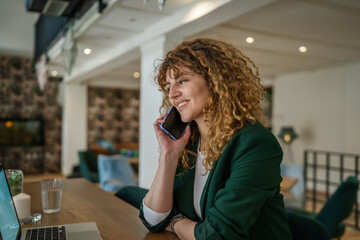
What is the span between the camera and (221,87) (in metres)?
1.20

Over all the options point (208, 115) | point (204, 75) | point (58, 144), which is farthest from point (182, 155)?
point (58, 144)

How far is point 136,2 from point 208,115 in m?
2.12

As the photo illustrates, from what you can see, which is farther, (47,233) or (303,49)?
(303,49)

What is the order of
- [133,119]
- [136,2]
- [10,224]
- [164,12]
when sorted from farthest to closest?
[133,119], [164,12], [136,2], [10,224]

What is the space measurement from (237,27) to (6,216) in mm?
3490

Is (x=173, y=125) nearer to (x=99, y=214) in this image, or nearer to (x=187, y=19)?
(x=99, y=214)

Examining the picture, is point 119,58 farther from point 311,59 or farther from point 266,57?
→ point 311,59

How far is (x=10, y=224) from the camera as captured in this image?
99 cm

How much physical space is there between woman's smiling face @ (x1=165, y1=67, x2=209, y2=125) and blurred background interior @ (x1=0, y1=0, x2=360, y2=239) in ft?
1.29

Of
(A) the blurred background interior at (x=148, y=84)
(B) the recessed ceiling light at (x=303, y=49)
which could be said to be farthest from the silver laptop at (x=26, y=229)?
(B) the recessed ceiling light at (x=303, y=49)

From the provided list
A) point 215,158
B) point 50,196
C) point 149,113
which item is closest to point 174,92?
point 215,158

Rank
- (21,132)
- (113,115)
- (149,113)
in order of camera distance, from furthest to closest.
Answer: (113,115) → (21,132) → (149,113)

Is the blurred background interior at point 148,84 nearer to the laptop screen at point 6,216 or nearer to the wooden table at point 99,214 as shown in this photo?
the wooden table at point 99,214

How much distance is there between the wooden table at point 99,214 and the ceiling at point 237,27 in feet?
6.05
